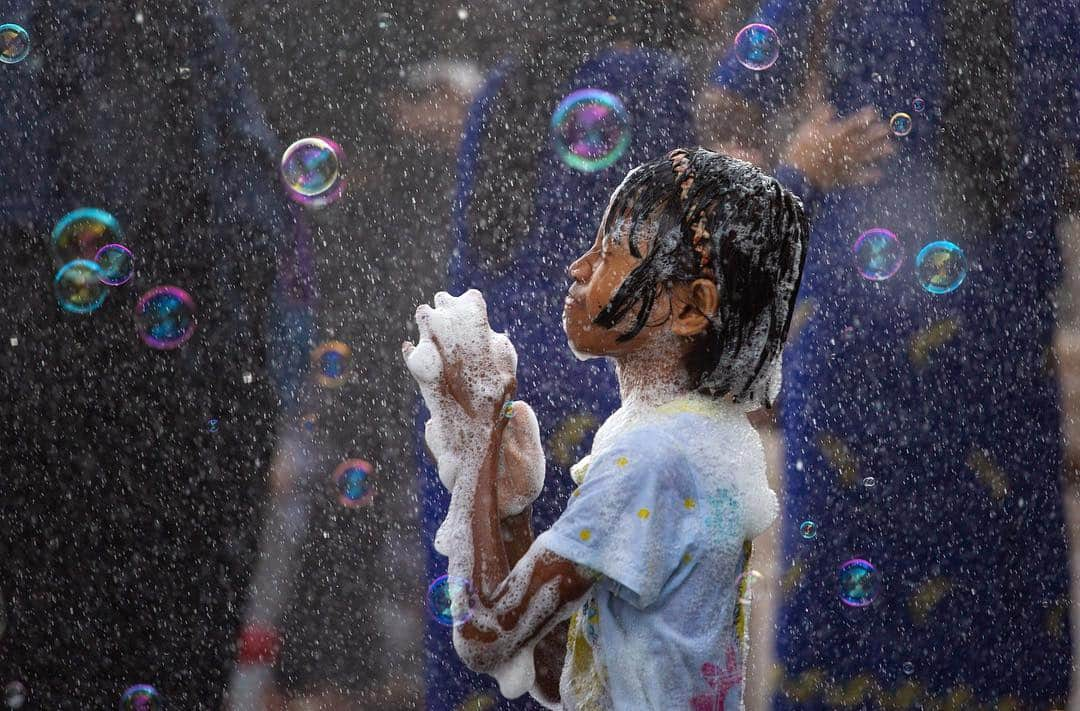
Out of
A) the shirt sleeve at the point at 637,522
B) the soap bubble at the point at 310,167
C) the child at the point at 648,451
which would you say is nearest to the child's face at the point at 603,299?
the child at the point at 648,451

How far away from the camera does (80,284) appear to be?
6.68 ft

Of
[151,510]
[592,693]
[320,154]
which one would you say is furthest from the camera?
[151,510]

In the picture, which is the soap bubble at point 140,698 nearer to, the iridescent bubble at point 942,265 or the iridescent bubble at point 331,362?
the iridescent bubble at point 331,362

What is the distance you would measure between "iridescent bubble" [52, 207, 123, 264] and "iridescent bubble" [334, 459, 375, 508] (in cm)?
58

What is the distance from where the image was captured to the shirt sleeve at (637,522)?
40.9 inches

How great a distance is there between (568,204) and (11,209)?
112 cm

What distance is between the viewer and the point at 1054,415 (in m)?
2.25

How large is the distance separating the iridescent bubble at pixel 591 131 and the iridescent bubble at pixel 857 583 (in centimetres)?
76

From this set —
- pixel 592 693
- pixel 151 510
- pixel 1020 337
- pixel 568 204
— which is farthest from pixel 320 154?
pixel 1020 337

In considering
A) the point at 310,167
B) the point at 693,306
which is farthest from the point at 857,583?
the point at 310,167

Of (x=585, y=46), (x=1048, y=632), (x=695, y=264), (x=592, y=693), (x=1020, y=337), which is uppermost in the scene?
(x=585, y=46)

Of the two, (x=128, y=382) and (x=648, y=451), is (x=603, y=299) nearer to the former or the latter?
(x=648, y=451)

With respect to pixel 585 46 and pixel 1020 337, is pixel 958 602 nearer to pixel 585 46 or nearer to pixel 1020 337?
pixel 1020 337

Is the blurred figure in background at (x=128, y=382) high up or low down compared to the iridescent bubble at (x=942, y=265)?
down
